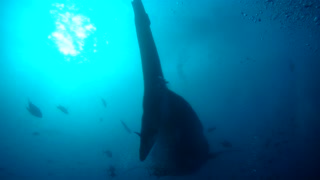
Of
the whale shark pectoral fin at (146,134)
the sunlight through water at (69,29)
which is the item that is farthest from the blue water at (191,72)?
the whale shark pectoral fin at (146,134)

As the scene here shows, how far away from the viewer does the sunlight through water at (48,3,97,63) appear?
13.4 metres

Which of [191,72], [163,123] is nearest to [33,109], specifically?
[163,123]

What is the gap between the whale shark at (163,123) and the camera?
16.4 ft

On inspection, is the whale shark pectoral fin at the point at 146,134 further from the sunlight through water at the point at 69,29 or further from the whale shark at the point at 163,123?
the sunlight through water at the point at 69,29

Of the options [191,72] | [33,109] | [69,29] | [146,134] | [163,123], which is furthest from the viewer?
[191,72]

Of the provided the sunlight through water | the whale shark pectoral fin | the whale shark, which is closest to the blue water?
the sunlight through water

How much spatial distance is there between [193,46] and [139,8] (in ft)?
41.0

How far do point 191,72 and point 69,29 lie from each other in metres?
10.5

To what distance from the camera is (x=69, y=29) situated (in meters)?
14.6

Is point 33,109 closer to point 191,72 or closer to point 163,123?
point 163,123

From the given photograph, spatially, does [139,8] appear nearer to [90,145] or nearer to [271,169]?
[271,169]

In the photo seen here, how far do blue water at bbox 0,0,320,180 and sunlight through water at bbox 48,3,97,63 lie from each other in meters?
0.07

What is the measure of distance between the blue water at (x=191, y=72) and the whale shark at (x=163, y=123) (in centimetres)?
390

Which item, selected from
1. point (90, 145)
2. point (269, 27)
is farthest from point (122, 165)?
point (269, 27)
